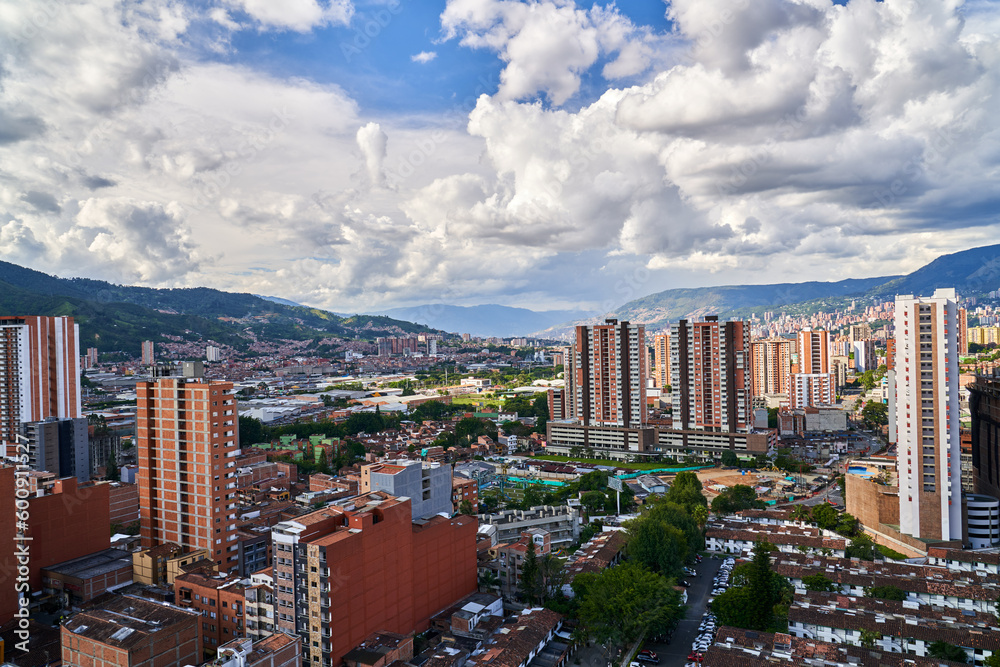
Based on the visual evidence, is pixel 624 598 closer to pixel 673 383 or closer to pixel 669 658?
pixel 669 658

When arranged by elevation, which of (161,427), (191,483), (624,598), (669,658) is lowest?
(669,658)

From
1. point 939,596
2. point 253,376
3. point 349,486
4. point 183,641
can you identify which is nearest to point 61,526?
point 183,641

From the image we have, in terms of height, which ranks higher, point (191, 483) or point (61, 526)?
point (191, 483)

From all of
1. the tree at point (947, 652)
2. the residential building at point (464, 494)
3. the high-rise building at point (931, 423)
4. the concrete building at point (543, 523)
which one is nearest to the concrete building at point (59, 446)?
the residential building at point (464, 494)

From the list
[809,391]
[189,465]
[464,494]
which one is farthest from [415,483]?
[809,391]

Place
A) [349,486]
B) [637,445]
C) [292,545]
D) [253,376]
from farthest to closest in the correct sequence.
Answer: [253,376] < [637,445] < [349,486] < [292,545]

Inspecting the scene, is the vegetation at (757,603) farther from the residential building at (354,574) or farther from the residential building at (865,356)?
the residential building at (865,356)
